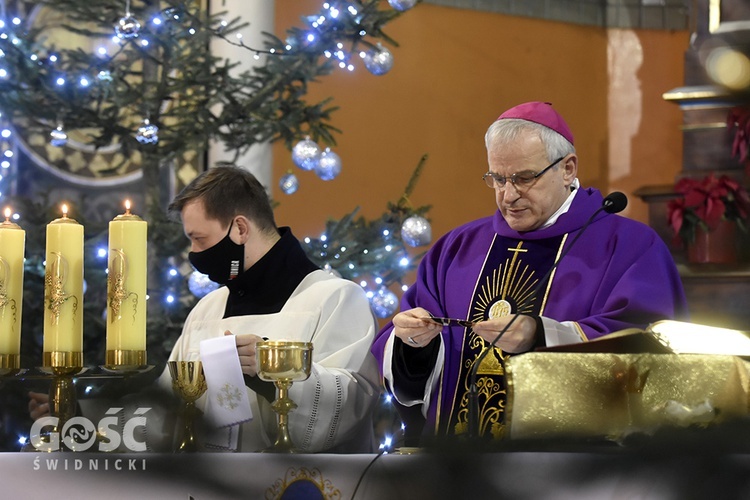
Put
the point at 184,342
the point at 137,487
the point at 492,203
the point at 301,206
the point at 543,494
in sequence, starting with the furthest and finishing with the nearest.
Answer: the point at 492,203
the point at 301,206
the point at 184,342
the point at 137,487
the point at 543,494

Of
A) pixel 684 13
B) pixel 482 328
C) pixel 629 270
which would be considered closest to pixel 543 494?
pixel 482 328

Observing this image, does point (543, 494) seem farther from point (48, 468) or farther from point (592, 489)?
point (48, 468)

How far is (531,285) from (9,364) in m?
1.48

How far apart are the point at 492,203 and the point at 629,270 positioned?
5.06 m

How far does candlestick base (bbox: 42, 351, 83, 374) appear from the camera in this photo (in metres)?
2.60

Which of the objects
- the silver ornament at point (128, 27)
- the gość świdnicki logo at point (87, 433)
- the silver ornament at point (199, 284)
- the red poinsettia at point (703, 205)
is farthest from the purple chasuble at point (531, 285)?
the red poinsettia at point (703, 205)

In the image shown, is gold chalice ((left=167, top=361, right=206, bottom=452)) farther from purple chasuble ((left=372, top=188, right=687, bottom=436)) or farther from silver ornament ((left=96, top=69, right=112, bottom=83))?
silver ornament ((left=96, top=69, right=112, bottom=83))

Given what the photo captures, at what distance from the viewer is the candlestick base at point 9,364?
2.68m

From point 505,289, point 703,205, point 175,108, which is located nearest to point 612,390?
point 505,289

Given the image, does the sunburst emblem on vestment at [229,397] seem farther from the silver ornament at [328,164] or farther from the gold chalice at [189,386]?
the silver ornament at [328,164]

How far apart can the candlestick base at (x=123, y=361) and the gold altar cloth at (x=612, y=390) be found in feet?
2.95

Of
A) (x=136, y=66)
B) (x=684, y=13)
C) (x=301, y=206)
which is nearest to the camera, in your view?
(x=136, y=66)

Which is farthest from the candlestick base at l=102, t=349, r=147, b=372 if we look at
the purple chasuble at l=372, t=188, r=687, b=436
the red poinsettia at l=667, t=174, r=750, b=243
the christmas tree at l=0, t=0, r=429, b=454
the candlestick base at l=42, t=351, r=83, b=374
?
the red poinsettia at l=667, t=174, r=750, b=243

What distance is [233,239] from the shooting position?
3.57 m
